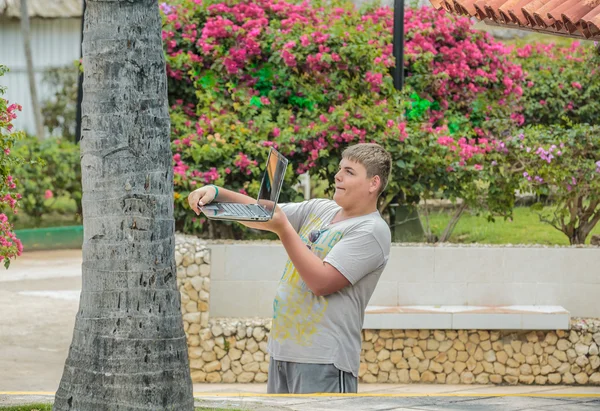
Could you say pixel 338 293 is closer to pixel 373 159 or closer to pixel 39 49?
pixel 373 159

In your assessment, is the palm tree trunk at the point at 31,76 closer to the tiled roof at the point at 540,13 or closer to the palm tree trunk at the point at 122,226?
the tiled roof at the point at 540,13

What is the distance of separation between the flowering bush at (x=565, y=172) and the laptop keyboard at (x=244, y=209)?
5.98m

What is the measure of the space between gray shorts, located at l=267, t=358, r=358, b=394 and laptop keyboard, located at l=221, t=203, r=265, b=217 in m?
0.77

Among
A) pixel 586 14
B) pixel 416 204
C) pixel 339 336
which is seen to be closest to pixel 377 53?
pixel 416 204

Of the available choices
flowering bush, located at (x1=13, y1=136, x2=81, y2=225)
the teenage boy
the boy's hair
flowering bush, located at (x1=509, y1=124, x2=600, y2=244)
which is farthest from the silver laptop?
flowering bush, located at (x1=13, y1=136, x2=81, y2=225)

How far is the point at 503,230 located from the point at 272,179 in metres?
6.65

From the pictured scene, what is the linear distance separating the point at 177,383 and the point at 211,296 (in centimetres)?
480

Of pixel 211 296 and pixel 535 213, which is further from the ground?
pixel 535 213

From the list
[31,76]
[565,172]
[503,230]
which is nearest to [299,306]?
[565,172]

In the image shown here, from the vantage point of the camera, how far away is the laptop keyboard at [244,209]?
3936mm

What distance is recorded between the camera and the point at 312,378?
439cm

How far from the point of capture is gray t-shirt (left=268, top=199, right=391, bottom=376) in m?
4.34

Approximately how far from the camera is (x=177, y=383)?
3914 millimetres

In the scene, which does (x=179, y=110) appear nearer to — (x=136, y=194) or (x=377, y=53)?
(x=377, y=53)
